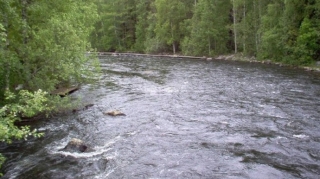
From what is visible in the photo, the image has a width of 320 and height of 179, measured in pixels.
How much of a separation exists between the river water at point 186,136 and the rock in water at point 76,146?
1.30 feet

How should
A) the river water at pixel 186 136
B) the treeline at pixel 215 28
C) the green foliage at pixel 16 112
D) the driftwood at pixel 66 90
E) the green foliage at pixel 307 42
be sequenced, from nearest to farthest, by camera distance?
1. the green foliage at pixel 16 112
2. the river water at pixel 186 136
3. the driftwood at pixel 66 90
4. the green foliage at pixel 307 42
5. the treeline at pixel 215 28

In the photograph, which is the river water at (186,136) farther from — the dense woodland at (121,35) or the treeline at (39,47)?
the treeline at (39,47)

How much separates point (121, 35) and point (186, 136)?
2762 inches

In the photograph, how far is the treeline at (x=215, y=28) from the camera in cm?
3931

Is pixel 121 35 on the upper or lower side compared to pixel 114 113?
upper

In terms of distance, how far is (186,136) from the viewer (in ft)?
53.4

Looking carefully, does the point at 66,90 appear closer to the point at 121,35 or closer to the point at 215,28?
the point at 215,28

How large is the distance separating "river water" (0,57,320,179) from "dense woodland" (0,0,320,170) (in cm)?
195

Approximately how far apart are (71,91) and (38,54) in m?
9.00

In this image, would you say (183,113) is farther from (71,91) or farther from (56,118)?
(71,91)

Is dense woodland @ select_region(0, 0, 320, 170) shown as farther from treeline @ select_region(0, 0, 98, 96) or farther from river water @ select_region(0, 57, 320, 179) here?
river water @ select_region(0, 57, 320, 179)

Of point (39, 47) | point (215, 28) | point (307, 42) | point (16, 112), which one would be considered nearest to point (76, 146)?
point (16, 112)

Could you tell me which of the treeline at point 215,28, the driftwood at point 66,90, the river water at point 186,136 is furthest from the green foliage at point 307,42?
the driftwood at point 66,90

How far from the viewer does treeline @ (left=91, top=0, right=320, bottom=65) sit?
1548 inches
